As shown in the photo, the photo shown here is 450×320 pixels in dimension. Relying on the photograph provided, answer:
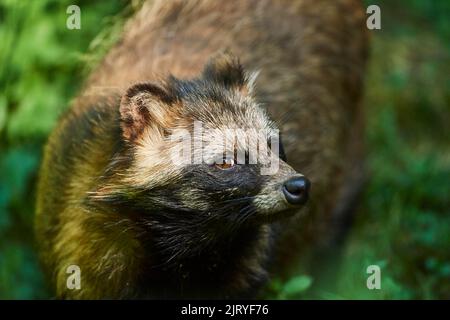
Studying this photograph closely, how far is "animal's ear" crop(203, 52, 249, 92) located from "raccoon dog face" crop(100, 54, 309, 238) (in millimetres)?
96

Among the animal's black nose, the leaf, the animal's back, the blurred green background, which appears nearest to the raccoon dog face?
the animal's black nose

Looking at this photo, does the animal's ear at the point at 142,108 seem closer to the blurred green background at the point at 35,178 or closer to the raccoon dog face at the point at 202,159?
the raccoon dog face at the point at 202,159

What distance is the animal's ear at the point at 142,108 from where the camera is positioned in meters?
5.46

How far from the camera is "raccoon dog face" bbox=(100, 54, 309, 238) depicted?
5.33 m

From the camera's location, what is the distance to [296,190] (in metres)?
5.16

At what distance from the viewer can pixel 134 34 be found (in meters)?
7.23

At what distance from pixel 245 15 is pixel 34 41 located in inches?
78.6

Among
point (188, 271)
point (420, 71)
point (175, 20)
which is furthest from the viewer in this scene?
point (420, 71)

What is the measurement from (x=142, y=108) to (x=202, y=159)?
18.9 inches

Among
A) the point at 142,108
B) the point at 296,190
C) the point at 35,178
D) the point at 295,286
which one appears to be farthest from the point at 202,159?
the point at 35,178

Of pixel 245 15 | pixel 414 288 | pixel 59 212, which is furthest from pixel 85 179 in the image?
pixel 414 288

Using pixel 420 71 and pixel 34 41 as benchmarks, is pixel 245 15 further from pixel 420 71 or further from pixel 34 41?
pixel 420 71

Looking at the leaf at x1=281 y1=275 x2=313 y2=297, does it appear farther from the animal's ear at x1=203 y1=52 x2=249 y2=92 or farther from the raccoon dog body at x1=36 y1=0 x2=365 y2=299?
the animal's ear at x1=203 y1=52 x2=249 y2=92
